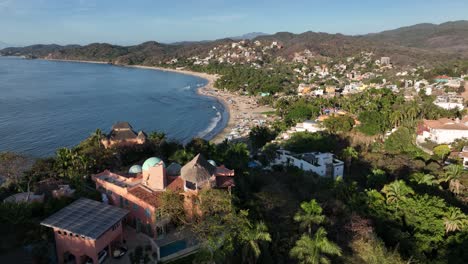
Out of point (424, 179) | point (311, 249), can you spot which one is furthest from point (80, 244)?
point (424, 179)

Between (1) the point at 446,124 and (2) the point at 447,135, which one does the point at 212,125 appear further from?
(2) the point at 447,135

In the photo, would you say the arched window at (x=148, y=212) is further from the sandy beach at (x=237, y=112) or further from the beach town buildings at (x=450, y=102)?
the beach town buildings at (x=450, y=102)

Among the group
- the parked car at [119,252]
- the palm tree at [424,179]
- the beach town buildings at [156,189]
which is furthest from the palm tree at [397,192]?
the parked car at [119,252]

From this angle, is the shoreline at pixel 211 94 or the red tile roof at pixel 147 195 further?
the shoreline at pixel 211 94

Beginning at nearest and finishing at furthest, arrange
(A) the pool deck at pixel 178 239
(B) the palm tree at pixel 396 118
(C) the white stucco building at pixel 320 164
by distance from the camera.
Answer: (A) the pool deck at pixel 178 239 → (C) the white stucco building at pixel 320 164 → (B) the palm tree at pixel 396 118

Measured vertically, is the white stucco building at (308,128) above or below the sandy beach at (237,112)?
above

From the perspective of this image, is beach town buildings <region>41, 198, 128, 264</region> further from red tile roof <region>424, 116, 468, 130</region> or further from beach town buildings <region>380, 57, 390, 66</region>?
beach town buildings <region>380, 57, 390, 66</region>

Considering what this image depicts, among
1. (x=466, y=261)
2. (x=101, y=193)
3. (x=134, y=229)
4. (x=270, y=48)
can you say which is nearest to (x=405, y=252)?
(x=466, y=261)
